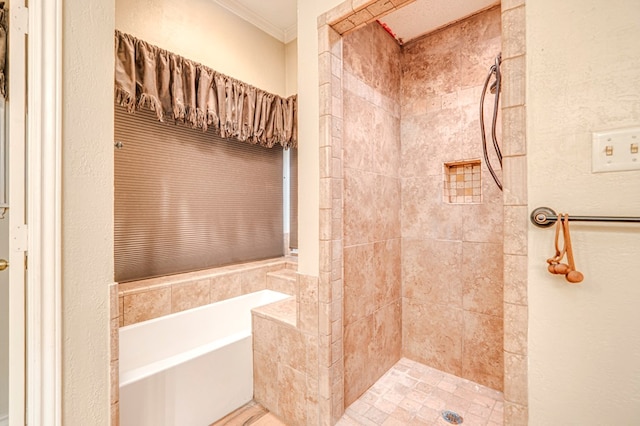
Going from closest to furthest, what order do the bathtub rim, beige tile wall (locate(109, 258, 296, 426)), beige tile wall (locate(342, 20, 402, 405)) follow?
the bathtub rim
beige tile wall (locate(342, 20, 402, 405))
beige tile wall (locate(109, 258, 296, 426))

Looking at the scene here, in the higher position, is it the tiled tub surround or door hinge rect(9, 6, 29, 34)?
door hinge rect(9, 6, 29, 34)

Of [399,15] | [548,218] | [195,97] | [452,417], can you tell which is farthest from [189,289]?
[399,15]

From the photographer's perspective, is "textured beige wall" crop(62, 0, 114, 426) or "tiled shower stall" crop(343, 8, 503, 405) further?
"tiled shower stall" crop(343, 8, 503, 405)

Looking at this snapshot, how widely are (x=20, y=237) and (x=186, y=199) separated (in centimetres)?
134

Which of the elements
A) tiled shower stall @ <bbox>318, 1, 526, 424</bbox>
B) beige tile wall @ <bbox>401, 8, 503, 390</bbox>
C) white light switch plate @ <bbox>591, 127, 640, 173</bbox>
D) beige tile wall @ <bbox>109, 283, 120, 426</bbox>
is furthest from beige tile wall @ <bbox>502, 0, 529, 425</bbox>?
beige tile wall @ <bbox>109, 283, 120, 426</bbox>

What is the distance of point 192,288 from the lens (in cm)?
211

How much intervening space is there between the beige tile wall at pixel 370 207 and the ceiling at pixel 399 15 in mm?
131

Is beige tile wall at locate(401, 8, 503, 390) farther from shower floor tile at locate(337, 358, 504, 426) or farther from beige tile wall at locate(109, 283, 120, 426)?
beige tile wall at locate(109, 283, 120, 426)

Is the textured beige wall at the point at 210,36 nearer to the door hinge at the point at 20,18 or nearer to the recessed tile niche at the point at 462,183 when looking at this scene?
the door hinge at the point at 20,18

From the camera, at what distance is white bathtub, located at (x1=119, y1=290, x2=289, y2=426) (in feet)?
4.59

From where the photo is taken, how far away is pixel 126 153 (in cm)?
196

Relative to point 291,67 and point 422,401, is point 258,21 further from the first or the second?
point 422,401

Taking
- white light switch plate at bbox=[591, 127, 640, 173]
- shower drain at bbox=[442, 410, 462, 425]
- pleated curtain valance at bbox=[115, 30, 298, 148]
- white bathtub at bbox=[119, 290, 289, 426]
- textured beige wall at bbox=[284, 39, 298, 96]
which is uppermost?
textured beige wall at bbox=[284, 39, 298, 96]

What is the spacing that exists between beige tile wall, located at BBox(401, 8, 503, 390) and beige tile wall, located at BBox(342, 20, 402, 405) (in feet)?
0.39
